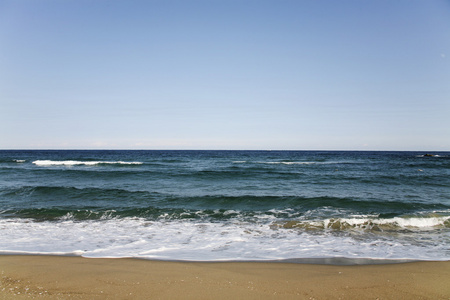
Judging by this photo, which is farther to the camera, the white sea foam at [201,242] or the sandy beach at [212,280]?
the white sea foam at [201,242]

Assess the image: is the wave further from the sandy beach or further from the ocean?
the sandy beach

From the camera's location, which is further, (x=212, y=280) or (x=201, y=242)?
(x=201, y=242)

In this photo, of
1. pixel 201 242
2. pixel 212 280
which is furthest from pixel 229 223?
pixel 212 280

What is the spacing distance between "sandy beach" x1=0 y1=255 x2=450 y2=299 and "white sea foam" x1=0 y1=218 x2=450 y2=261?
21.1 inches

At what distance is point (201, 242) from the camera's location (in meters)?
6.32

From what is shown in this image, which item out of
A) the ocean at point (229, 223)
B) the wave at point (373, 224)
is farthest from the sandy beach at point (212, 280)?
the wave at point (373, 224)

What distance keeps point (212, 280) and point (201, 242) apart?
224cm

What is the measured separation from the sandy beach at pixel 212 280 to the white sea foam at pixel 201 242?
53cm

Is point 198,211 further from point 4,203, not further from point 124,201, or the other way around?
point 4,203

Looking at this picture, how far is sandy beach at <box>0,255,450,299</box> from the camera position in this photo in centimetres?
368

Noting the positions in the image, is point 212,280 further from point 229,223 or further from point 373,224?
point 373,224

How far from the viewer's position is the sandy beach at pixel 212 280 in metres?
3.68

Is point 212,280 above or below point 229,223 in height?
above

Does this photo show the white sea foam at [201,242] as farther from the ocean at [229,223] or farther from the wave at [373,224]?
the wave at [373,224]
